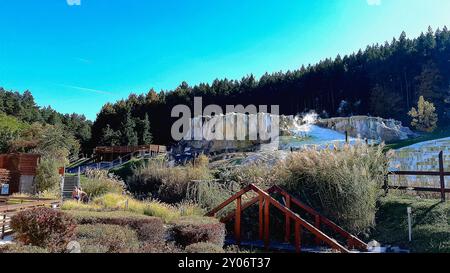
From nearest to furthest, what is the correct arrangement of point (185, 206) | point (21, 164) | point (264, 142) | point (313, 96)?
point (185, 206) → point (21, 164) → point (264, 142) → point (313, 96)

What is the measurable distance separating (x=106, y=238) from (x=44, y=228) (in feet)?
2.76

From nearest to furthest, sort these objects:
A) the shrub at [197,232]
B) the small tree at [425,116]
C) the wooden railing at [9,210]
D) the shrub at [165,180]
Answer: the shrub at [197,232], the wooden railing at [9,210], the shrub at [165,180], the small tree at [425,116]

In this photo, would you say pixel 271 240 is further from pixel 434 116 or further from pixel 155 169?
pixel 434 116

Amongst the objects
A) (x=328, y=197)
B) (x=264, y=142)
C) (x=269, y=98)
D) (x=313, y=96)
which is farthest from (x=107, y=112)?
(x=328, y=197)

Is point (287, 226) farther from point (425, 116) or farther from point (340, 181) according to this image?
point (425, 116)

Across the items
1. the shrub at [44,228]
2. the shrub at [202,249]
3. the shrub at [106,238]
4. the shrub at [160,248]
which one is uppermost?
the shrub at [44,228]

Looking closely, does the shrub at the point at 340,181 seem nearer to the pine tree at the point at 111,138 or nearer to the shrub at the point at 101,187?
the shrub at the point at 101,187

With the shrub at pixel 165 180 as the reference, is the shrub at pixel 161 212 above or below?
below

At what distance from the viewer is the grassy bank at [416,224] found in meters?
6.45

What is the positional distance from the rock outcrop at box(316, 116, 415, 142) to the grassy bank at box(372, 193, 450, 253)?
1113 inches

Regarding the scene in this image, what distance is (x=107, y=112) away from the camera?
60.3 meters

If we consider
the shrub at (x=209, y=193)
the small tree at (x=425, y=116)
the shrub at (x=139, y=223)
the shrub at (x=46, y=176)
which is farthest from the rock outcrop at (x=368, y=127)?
the shrub at (x=139, y=223)

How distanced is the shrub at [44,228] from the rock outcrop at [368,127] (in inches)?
1305
